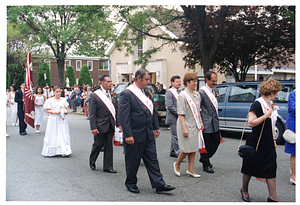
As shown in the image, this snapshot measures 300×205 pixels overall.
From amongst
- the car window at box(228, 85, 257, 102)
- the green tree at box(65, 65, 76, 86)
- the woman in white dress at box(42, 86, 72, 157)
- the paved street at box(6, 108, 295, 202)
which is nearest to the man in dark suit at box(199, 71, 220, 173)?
the paved street at box(6, 108, 295, 202)

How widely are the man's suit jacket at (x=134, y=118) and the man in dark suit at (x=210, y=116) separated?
1539 mm

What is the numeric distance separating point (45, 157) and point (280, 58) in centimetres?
1394

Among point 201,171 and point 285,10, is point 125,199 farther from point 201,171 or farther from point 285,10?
point 285,10

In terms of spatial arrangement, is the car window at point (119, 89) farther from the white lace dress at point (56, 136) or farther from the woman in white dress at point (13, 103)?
the white lace dress at point (56, 136)

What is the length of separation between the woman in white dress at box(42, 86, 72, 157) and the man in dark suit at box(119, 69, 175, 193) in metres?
3.14

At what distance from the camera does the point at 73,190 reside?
4703 mm

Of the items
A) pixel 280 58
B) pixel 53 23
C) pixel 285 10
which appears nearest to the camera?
pixel 285 10

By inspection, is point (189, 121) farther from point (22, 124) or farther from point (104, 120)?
point (22, 124)

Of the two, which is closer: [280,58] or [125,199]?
[125,199]

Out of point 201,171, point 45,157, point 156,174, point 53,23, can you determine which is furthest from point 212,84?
point 53,23

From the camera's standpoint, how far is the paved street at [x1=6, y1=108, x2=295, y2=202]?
4.40m

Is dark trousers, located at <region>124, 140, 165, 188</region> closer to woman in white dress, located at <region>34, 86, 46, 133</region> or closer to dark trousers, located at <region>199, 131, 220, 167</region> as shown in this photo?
dark trousers, located at <region>199, 131, 220, 167</region>

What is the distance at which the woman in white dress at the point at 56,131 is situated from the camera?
284 inches

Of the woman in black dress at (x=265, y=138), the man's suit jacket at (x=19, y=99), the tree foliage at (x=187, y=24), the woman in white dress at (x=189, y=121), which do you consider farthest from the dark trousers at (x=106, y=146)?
the tree foliage at (x=187, y=24)
